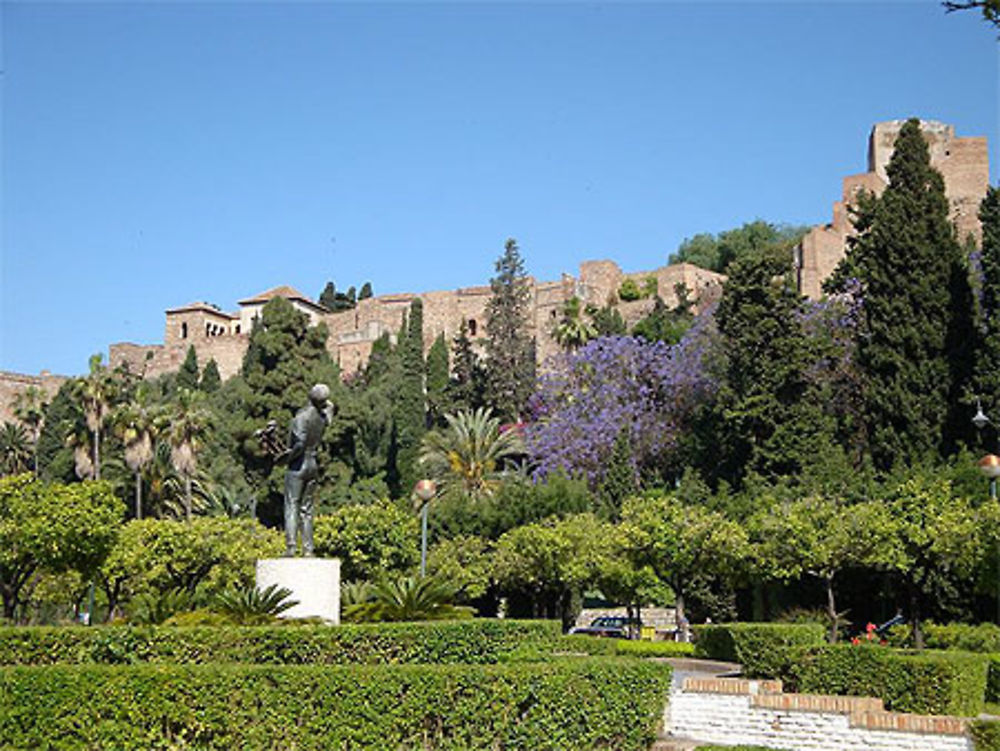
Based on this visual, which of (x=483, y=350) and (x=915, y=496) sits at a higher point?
(x=483, y=350)

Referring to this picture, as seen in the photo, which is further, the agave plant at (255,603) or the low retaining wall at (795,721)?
the agave plant at (255,603)

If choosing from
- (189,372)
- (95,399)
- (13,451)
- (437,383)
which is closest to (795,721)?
(95,399)

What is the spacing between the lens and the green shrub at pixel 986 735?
11125 mm

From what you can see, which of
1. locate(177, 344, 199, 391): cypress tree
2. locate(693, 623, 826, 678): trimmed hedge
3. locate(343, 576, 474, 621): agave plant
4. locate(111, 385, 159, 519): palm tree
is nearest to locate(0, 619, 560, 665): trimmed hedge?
locate(343, 576, 474, 621): agave plant

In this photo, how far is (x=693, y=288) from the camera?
68875mm

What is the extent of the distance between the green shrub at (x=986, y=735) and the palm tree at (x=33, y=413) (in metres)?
54.5

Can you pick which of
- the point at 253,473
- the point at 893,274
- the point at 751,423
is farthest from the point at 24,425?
the point at 893,274

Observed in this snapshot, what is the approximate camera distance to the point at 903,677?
13.5m

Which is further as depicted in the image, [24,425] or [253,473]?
[24,425]

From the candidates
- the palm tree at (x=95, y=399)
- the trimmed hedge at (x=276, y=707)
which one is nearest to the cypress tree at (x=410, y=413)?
the palm tree at (x=95, y=399)

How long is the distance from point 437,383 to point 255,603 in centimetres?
4887

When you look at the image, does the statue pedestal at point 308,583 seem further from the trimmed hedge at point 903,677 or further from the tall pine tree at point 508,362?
the tall pine tree at point 508,362

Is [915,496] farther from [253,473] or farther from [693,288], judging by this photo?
[693,288]

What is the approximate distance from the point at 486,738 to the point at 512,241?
4791cm
